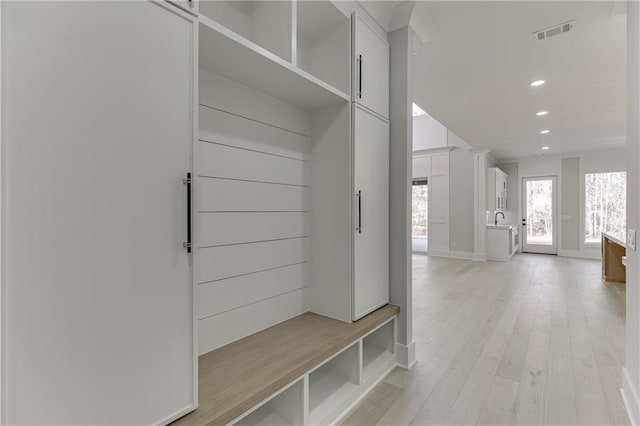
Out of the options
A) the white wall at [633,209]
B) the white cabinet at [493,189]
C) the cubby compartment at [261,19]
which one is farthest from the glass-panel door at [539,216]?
the cubby compartment at [261,19]

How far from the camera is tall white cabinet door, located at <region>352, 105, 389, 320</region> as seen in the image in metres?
2.03

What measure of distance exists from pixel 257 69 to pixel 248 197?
2.35ft

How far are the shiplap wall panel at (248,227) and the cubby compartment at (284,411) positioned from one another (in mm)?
853

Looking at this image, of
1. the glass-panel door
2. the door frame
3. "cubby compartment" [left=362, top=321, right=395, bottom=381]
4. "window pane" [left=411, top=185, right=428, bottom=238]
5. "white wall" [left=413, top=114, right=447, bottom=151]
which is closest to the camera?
"cubby compartment" [left=362, top=321, right=395, bottom=381]

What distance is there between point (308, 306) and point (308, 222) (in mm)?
622

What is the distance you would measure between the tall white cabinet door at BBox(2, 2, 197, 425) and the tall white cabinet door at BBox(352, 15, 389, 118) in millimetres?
1162

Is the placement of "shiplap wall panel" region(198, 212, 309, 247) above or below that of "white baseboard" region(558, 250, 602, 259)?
above

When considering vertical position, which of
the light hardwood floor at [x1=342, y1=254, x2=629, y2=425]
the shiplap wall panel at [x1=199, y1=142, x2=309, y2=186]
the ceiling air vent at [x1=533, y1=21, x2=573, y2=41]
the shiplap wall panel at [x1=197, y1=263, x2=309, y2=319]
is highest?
the ceiling air vent at [x1=533, y1=21, x2=573, y2=41]

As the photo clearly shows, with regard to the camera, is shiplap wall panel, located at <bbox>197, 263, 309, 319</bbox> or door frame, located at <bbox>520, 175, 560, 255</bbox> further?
door frame, located at <bbox>520, 175, 560, 255</bbox>

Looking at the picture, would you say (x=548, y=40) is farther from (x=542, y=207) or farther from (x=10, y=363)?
(x=542, y=207)

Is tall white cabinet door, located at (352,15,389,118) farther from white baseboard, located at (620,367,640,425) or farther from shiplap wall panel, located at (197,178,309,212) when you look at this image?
white baseboard, located at (620,367,640,425)

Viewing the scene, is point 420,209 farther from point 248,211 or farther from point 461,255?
point 248,211

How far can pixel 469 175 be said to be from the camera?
296 inches

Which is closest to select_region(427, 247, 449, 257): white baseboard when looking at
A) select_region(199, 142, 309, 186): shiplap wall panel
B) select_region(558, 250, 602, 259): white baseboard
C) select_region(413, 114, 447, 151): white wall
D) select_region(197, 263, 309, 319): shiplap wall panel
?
select_region(413, 114, 447, 151): white wall
